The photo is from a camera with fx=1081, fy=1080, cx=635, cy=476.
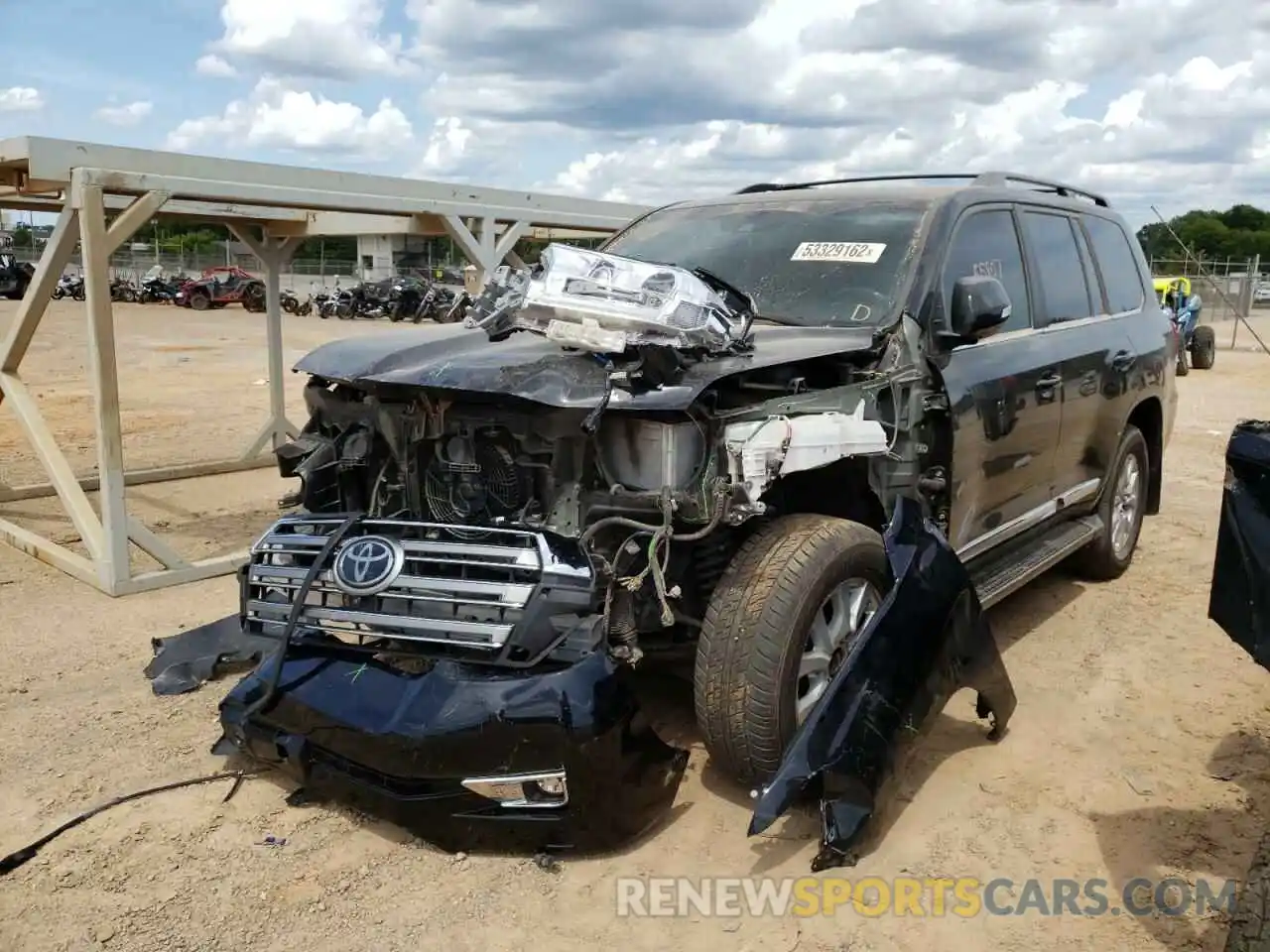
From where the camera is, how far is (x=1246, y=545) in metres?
2.63

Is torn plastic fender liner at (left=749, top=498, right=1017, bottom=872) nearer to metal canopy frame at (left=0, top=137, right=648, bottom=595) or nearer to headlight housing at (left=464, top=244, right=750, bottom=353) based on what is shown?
headlight housing at (left=464, top=244, right=750, bottom=353)

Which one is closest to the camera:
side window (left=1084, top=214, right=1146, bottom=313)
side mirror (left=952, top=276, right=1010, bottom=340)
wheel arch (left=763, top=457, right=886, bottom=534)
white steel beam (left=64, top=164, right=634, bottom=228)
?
wheel arch (left=763, top=457, right=886, bottom=534)

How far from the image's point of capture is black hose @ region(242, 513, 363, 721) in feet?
10.9

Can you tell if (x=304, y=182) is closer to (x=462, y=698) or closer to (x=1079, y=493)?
(x=462, y=698)

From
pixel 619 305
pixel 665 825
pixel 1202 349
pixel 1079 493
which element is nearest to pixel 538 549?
pixel 619 305

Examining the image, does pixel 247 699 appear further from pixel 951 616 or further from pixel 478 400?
pixel 951 616

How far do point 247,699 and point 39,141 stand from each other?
351 cm

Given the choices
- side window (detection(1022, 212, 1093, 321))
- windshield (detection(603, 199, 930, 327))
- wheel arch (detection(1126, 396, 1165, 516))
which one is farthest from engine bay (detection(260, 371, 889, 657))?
wheel arch (detection(1126, 396, 1165, 516))

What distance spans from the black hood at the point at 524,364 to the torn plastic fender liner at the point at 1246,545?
1308mm

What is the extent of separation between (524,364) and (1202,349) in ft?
62.9

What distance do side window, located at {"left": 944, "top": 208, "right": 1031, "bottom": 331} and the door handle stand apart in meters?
0.89

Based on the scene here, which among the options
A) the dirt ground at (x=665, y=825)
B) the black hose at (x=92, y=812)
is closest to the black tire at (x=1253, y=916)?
the dirt ground at (x=665, y=825)

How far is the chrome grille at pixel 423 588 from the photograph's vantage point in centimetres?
311

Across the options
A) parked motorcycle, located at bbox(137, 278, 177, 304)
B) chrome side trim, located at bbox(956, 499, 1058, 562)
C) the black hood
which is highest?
parked motorcycle, located at bbox(137, 278, 177, 304)
